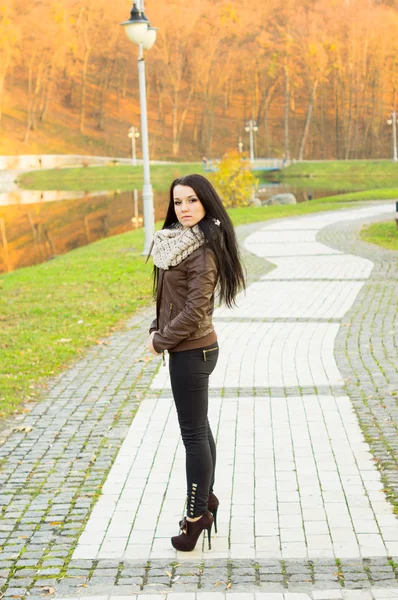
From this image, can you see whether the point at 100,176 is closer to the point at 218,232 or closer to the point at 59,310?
the point at 59,310

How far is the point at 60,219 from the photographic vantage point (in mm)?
35656

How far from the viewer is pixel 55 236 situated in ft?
97.7

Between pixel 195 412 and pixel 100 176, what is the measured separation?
220ft

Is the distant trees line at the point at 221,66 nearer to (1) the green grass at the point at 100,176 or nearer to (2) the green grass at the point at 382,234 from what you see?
(1) the green grass at the point at 100,176

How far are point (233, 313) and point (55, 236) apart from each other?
1916cm

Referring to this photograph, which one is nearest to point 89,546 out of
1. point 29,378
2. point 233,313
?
point 29,378

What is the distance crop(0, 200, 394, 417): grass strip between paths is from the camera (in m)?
8.60

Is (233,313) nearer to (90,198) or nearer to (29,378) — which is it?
(29,378)

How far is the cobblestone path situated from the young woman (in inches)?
15.5

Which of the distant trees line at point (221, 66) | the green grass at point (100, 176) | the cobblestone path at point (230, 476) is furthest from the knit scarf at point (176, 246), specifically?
the distant trees line at point (221, 66)

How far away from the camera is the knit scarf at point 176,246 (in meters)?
4.14

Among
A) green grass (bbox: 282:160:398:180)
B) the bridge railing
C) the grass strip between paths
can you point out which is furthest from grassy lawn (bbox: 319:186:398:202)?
the bridge railing

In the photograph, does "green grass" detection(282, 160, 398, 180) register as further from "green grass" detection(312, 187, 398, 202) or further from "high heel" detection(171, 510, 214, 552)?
"high heel" detection(171, 510, 214, 552)

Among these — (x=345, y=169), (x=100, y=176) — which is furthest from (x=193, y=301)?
(x=100, y=176)
